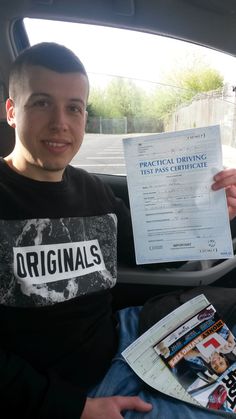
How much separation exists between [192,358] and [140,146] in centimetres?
68

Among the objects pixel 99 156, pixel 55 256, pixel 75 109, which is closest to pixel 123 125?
pixel 99 156

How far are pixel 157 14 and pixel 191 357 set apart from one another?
1158mm

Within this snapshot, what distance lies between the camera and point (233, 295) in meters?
1.26

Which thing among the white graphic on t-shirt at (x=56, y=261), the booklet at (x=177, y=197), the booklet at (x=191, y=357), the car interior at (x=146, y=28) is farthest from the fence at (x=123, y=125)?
the booklet at (x=191, y=357)

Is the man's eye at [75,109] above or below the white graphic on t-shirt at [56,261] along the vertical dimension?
above

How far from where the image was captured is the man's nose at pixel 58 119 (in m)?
1.06

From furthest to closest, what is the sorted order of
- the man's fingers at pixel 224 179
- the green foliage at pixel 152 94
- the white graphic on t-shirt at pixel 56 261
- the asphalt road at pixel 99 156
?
the asphalt road at pixel 99 156 → the green foliage at pixel 152 94 → the man's fingers at pixel 224 179 → the white graphic on t-shirt at pixel 56 261

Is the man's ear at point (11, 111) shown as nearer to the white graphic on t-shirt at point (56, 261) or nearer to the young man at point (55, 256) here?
the young man at point (55, 256)

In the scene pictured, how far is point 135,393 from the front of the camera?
1.01 m

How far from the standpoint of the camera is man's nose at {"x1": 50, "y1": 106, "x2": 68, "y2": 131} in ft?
3.48

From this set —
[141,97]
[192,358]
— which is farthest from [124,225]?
[141,97]

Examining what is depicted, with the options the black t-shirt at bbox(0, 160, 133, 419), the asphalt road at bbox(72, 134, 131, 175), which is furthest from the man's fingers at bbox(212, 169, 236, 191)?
the asphalt road at bbox(72, 134, 131, 175)

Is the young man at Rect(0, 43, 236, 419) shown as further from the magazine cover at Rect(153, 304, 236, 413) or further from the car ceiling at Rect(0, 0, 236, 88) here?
the car ceiling at Rect(0, 0, 236, 88)

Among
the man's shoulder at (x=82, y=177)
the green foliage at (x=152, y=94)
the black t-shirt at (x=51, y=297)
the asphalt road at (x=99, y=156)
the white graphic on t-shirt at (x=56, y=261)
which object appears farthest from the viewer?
the asphalt road at (x=99, y=156)
